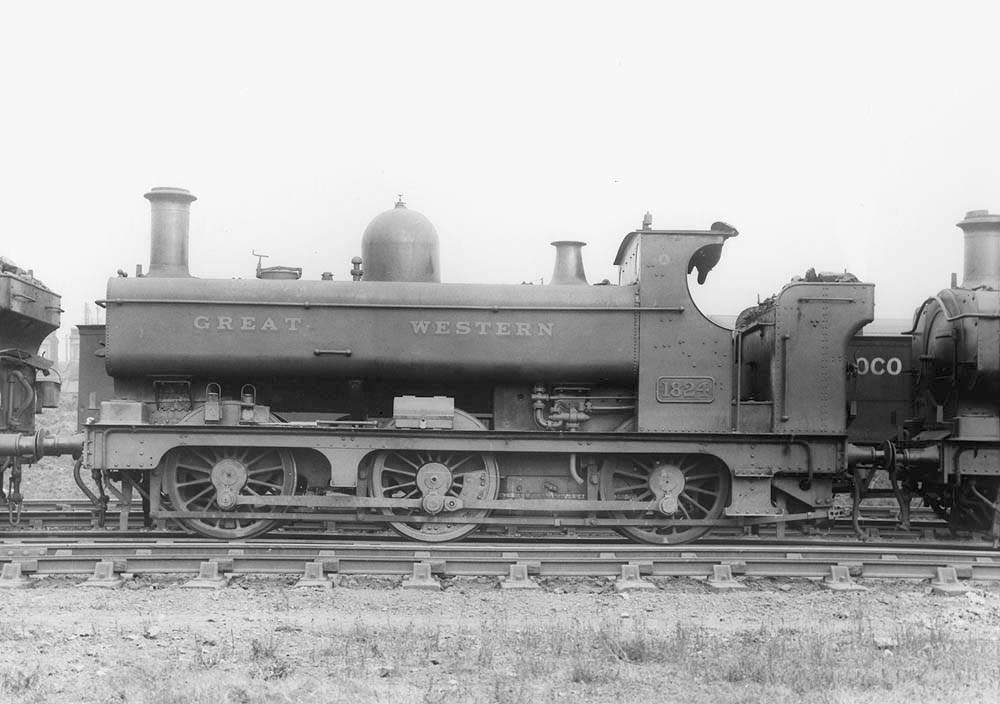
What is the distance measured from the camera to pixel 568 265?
10820 millimetres

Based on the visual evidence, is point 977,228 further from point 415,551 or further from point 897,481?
point 415,551

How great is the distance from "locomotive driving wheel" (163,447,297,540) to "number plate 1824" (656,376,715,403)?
12.8 feet

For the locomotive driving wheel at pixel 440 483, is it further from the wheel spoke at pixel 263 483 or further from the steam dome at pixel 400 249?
the steam dome at pixel 400 249

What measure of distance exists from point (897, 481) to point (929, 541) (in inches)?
28.9

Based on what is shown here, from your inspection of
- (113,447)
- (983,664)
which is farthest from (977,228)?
(113,447)

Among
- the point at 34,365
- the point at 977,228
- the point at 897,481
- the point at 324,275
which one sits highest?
the point at 977,228

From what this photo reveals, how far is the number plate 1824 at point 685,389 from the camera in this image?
9.89 metres

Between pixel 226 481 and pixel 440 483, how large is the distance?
2174 mm

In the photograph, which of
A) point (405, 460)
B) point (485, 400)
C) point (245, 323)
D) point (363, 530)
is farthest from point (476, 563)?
point (245, 323)

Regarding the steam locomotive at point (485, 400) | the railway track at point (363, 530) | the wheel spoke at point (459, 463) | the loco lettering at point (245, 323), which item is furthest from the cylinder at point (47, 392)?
the wheel spoke at point (459, 463)

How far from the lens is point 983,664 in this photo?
599 cm

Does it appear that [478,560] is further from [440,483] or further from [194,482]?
[194,482]

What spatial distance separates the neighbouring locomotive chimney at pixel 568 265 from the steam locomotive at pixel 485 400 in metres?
0.61

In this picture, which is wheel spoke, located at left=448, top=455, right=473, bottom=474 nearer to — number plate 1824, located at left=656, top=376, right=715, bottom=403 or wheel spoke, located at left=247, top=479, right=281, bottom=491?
wheel spoke, located at left=247, top=479, right=281, bottom=491
